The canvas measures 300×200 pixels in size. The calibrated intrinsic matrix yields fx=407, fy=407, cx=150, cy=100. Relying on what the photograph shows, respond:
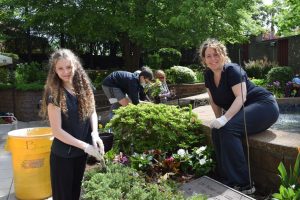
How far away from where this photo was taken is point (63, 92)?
3.35 metres

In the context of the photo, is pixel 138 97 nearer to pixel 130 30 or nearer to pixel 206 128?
pixel 206 128

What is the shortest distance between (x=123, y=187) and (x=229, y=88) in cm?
142

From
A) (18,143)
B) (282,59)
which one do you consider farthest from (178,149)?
(282,59)

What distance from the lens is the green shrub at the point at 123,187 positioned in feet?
10.7

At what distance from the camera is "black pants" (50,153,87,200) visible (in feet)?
11.1

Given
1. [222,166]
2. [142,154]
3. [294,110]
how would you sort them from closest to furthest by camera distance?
1. [222,166]
2. [142,154]
3. [294,110]

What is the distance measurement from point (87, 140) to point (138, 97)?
302cm

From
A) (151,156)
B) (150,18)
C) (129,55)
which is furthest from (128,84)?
(129,55)

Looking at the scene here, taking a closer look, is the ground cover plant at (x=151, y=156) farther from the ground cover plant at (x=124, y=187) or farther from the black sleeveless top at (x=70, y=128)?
the black sleeveless top at (x=70, y=128)

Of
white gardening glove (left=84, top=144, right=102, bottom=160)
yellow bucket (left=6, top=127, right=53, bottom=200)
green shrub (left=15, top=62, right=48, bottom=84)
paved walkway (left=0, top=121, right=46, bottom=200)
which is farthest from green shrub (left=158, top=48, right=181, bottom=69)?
white gardening glove (left=84, top=144, right=102, bottom=160)

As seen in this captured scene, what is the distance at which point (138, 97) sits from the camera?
21.4 ft

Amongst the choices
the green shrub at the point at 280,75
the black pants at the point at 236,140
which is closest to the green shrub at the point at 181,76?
the green shrub at the point at 280,75

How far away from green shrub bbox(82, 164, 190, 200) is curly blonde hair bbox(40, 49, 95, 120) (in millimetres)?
620

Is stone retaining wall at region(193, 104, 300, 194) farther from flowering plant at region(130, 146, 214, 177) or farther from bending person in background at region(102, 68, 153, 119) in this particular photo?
bending person in background at region(102, 68, 153, 119)
